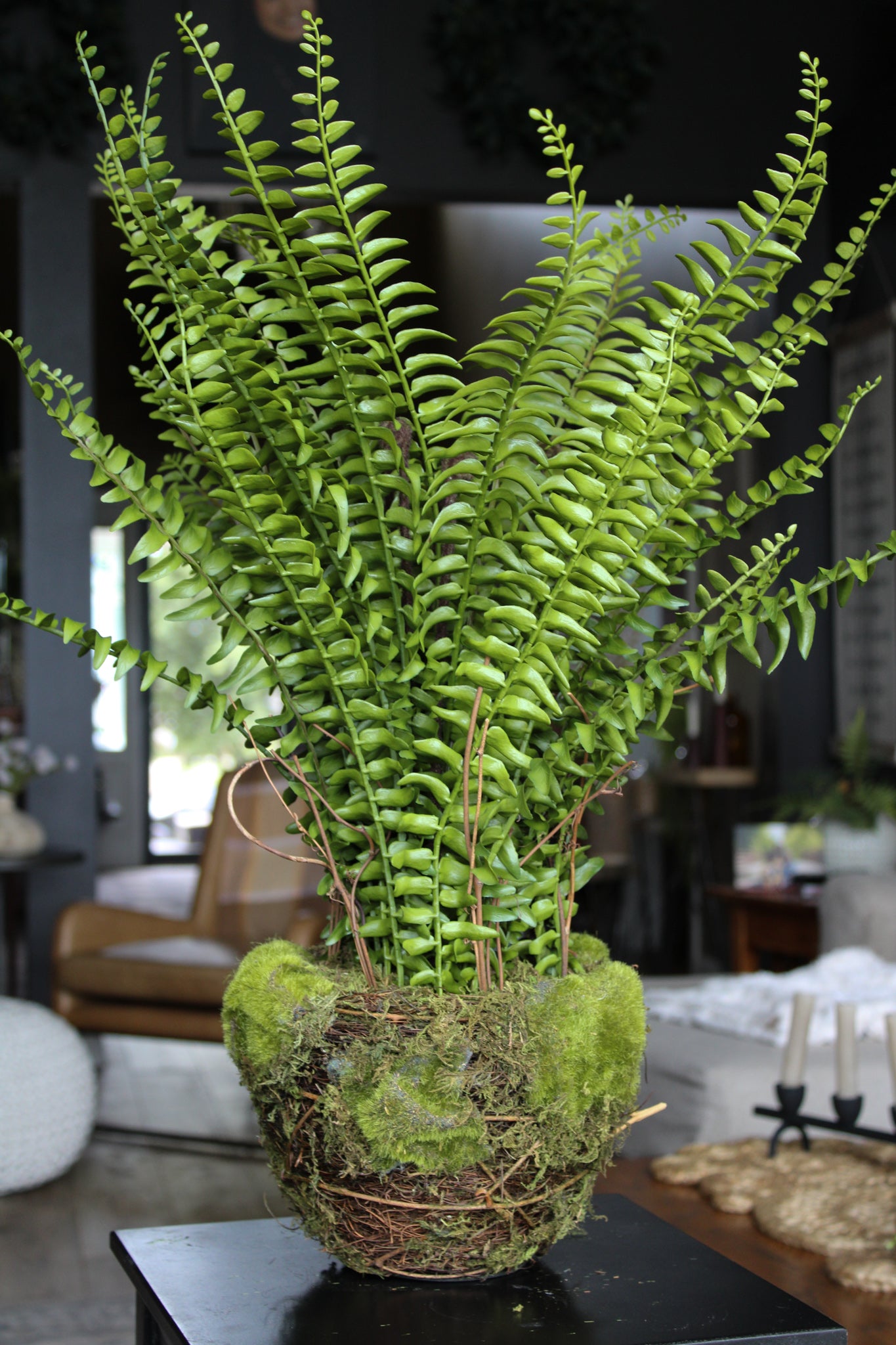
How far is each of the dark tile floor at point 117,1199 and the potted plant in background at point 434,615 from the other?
50.4 inches

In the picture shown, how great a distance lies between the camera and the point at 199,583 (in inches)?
34.9

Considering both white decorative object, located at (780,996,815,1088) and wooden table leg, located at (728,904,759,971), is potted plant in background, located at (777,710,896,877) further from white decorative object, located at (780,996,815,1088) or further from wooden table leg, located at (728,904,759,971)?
white decorative object, located at (780,996,815,1088)

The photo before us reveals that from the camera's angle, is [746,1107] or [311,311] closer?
[311,311]

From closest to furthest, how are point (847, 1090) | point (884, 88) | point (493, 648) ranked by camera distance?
point (493, 648), point (847, 1090), point (884, 88)

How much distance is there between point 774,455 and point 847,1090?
11.0 ft

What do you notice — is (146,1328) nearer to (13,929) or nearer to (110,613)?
(13,929)

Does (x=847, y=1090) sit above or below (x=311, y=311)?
below

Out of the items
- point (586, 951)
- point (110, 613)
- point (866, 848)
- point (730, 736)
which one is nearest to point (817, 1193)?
point (586, 951)

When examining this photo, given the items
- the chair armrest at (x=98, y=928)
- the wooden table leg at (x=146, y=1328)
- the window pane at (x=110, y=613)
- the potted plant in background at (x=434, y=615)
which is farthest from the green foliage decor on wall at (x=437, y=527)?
the window pane at (x=110, y=613)

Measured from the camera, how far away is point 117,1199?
2955mm

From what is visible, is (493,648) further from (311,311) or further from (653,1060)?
(653,1060)

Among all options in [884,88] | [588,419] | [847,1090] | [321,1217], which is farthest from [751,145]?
[321,1217]

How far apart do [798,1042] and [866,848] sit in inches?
82.9

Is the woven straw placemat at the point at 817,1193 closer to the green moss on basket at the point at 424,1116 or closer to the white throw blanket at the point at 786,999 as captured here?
the white throw blanket at the point at 786,999
